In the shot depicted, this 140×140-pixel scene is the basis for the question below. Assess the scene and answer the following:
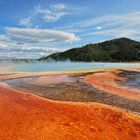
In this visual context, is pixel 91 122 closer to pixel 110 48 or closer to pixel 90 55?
pixel 90 55

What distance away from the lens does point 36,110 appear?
41.4ft

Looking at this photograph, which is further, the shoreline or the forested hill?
the forested hill

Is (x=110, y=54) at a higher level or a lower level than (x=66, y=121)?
higher

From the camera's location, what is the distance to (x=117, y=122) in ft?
35.4

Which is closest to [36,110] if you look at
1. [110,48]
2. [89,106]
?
[89,106]

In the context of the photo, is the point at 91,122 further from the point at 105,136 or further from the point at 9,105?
the point at 9,105

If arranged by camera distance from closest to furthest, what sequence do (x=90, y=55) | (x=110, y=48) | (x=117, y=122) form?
(x=117, y=122) → (x=90, y=55) → (x=110, y=48)

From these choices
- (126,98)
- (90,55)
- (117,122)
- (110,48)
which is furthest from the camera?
(110,48)

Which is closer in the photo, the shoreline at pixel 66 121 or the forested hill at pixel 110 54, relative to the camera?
the shoreline at pixel 66 121

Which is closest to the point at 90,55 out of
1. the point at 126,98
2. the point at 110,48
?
the point at 110,48

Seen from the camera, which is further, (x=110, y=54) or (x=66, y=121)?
(x=110, y=54)

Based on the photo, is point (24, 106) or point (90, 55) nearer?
point (24, 106)

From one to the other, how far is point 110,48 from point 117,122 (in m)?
190

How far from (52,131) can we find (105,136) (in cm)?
206
